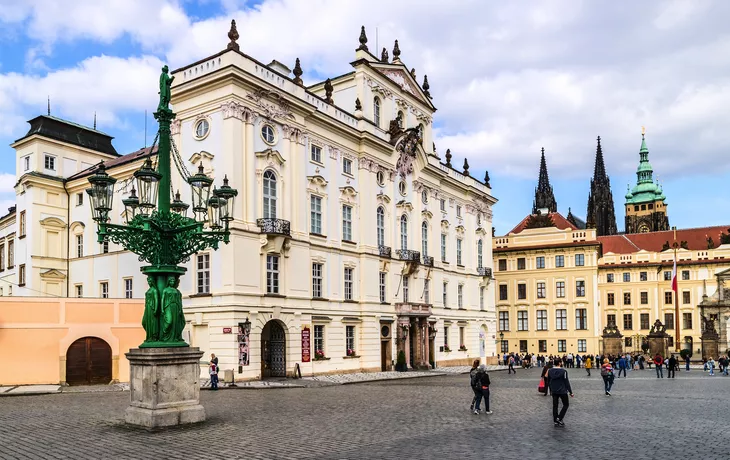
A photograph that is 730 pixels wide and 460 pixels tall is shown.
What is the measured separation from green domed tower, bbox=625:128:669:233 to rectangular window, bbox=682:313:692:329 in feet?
205

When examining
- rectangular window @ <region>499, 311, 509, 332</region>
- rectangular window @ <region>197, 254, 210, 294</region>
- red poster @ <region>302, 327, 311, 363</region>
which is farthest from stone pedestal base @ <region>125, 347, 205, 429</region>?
rectangular window @ <region>499, 311, 509, 332</region>

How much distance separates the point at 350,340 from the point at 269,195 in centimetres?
1155

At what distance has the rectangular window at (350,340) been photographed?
1729 inches

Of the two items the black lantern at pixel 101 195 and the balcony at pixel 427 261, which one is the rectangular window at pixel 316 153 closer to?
the balcony at pixel 427 261

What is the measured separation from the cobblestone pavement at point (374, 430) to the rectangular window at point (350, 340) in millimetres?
17205

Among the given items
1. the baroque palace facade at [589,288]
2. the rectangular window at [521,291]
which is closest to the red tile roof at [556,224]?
the baroque palace facade at [589,288]

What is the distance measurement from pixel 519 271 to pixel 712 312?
21741 millimetres

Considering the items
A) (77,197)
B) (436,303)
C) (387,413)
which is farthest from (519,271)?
(387,413)

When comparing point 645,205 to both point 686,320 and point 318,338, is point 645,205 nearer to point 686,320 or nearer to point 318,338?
point 686,320

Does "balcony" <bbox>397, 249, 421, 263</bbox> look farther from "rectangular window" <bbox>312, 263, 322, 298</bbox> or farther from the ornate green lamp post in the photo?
the ornate green lamp post

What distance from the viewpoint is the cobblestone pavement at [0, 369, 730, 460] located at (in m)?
13.7

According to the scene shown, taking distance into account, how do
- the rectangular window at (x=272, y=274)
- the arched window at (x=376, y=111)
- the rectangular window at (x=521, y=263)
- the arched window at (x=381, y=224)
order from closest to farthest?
the rectangular window at (x=272, y=274) < the arched window at (x=381, y=224) < the arched window at (x=376, y=111) < the rectangular window at (x=521, y=263)

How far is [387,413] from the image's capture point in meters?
20.8

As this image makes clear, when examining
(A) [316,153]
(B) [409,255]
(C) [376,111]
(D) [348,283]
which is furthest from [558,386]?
(C) [376,111]
